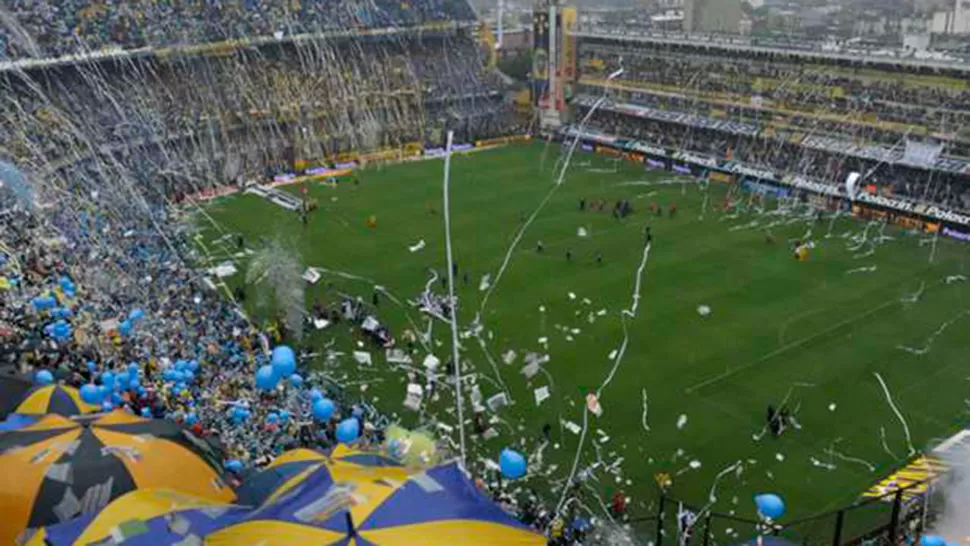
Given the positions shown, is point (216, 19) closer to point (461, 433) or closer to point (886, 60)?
point (886, 60)

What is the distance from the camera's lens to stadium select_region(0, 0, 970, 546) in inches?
606

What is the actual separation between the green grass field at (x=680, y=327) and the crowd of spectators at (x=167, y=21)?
1456cm

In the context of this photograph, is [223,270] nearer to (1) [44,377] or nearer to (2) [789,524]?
(1) [44,377]

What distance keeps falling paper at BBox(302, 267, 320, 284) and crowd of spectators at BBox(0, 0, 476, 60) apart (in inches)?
940

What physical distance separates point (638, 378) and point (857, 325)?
8.40m

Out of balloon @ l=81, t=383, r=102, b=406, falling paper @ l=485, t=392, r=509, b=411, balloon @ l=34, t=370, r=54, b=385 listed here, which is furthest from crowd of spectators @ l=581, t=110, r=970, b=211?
balloon @ l=34, t=370, r=54, b=385

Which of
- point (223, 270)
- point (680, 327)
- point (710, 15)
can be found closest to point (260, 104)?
point (223, 270)

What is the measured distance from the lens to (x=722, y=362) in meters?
27.0

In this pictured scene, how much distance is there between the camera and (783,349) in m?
27.9

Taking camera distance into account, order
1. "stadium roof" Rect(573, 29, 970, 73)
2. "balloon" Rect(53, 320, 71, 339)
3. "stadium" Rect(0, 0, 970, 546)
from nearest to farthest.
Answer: "stadium" Rect(0, 0, 970, 546) < "balloon" Rect(53, 320, 71, 339) < "stadium roof" Rect(573, 29, 970, 73)

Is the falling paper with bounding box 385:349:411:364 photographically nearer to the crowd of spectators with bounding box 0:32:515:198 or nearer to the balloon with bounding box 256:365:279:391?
the balloon with bounding box 256:365:279:391

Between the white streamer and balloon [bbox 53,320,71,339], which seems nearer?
balloon [bbox 53,320,71,339]

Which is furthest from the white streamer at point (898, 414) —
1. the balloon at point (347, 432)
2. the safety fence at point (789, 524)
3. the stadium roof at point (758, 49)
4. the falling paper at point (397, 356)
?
the stadium roof at point (758, 49)

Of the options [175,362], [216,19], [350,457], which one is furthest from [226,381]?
[216,19]
